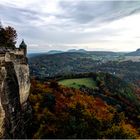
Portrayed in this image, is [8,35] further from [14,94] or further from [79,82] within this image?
[79,82]

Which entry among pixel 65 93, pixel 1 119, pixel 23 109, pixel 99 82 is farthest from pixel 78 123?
pixel 99 82

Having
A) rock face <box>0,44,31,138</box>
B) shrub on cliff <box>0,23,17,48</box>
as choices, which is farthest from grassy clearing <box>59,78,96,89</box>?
rock face <box>0,44,31,138</box>

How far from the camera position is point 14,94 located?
40750 millimetres

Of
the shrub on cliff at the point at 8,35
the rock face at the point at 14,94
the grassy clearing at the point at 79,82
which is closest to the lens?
the rock face at the point at 14,94

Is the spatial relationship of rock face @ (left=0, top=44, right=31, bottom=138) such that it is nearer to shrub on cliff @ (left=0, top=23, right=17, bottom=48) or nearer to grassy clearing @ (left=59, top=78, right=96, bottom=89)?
shrub on cliff @ (left=0, top=23, right=17, bottom=48)

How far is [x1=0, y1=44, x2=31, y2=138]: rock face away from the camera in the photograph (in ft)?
119

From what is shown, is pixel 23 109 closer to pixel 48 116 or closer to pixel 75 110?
pixel 48 116

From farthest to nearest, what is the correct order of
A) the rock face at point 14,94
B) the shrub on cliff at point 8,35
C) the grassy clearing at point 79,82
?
the grassy clearing at point 79,82
the shrub on cliff at point 8,35
the rock face at point 14,94

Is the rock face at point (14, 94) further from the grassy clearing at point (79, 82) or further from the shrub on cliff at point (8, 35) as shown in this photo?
the grassy clearing at point (79, 82)

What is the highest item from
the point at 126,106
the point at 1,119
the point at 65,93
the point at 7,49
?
the point at 7,49

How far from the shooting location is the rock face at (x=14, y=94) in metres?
36.3

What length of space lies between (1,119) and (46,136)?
621 inches

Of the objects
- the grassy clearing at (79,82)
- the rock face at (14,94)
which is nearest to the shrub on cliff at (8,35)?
the rock face at (14,94)

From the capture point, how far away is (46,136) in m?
49.2
